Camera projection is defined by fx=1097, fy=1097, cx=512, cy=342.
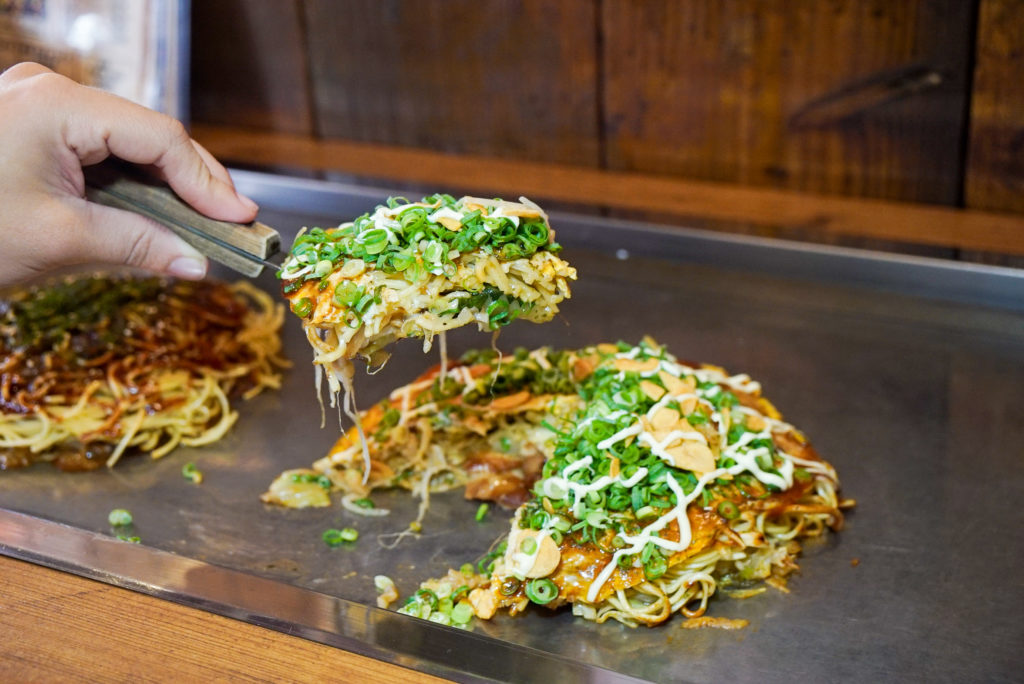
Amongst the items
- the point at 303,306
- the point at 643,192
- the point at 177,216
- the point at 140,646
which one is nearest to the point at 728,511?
the point at 303,306

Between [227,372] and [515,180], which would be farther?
[515,180]

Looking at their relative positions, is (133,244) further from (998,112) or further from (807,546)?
(998,112)

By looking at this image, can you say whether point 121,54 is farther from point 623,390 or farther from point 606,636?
point 606,636

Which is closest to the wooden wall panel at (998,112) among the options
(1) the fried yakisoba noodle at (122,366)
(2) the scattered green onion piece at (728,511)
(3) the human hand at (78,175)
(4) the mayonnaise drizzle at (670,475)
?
(4) the mayonnaise drizzle at (670,475)

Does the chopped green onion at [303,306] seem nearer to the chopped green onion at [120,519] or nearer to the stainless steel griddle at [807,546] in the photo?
the stainless steel griddle at [807,546]

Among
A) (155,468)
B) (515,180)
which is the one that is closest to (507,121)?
(515,180)

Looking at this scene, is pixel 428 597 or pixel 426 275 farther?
pixel 428 597
